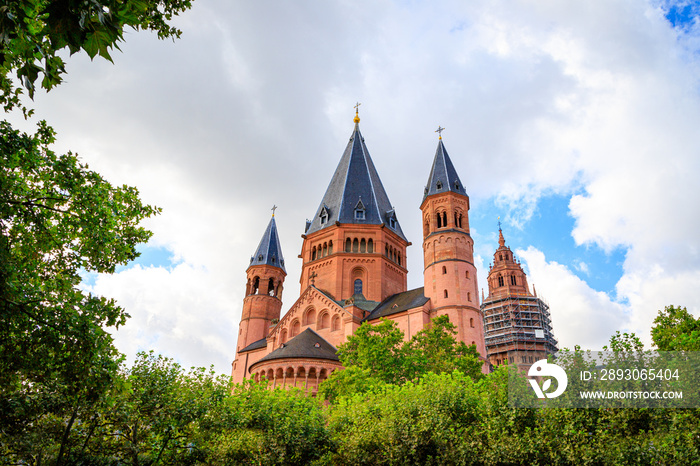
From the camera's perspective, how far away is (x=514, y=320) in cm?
8031

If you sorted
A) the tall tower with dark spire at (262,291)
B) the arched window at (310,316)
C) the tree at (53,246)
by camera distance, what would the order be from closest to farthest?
the tree at (53,246) < the arched window at (310,316) < the tall tower with dark spire at (262,291)

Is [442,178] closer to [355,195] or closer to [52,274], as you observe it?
[355,195]

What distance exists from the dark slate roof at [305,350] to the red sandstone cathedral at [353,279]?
0.09 metres

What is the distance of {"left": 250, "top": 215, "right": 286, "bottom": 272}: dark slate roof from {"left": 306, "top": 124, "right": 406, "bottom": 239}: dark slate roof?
447 cm

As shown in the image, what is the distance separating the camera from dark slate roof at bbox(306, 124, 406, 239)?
53575mm

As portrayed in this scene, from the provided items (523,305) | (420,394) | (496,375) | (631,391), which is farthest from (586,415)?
(523,305)

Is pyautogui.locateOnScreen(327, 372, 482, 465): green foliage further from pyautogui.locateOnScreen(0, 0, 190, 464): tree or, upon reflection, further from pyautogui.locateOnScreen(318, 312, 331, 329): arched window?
pyautogui.locateOnScreen(318, 312, 331, 329): arched window

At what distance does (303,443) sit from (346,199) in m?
40.2

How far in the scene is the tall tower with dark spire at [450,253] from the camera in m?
39.7

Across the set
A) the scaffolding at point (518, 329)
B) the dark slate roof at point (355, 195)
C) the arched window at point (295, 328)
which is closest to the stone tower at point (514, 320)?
the scaffolding at point (518, 329)

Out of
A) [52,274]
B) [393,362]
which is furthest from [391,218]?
[52,274]

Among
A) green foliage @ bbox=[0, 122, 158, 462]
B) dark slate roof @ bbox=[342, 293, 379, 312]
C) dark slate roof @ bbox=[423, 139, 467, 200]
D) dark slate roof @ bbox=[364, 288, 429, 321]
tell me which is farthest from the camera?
dark slate roof @ bbox=[423, 139, 467, 200]

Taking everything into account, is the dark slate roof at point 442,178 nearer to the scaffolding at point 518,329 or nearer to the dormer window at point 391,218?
the dormer window at point 391,218

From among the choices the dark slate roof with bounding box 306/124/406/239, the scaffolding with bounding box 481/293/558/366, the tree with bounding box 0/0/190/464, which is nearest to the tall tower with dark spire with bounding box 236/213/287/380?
the dark slate roof with bounding box 306/124/406/239
